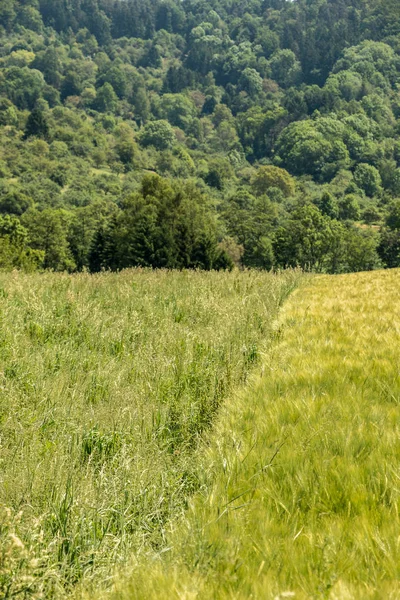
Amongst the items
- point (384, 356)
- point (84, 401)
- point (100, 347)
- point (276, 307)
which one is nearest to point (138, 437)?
point (84, 401)

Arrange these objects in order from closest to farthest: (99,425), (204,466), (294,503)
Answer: (294,503), (204,466), (99,425)

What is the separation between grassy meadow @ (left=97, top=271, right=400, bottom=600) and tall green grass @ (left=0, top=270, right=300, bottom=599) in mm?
298

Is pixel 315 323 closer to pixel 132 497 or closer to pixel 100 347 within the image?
pixel 100 347

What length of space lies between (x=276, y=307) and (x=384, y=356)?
4840 millimetres

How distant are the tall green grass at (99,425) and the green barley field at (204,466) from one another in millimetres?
20

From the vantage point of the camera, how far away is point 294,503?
8.39 feet

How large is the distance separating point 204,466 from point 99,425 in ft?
4.69

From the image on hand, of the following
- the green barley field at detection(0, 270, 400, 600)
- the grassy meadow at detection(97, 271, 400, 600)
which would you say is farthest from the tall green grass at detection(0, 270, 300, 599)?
the grassy meadow at detection(97, 271, 400, 600)

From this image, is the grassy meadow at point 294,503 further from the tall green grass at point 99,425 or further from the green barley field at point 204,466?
the tall green grass at point 99,425

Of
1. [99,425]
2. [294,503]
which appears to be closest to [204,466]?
[294,503]

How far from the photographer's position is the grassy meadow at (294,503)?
196 cm

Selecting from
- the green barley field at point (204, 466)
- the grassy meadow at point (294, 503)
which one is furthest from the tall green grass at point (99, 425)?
the grassy meadow at point (294, 503)

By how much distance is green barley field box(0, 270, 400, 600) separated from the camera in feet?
6.81

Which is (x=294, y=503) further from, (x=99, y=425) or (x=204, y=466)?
(x=99, y=425)
